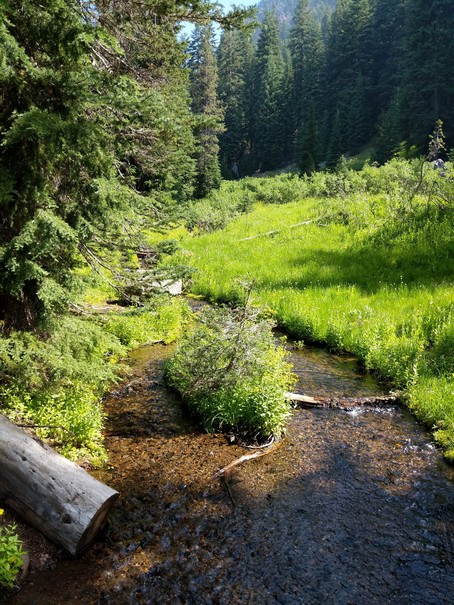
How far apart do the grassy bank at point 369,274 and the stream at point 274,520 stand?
45.2 inches

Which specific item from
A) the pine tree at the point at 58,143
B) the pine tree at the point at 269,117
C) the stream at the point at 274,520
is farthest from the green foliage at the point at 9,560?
the pine tree at the point at 269,117

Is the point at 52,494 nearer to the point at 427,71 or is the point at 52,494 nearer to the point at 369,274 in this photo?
the point at 369,274

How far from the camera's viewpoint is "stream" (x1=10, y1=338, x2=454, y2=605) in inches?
150

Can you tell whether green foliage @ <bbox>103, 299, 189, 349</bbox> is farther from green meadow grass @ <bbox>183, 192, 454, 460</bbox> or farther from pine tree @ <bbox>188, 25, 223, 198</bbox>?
pine tree @ <bbox>188, 25, 223, 198</bbox>

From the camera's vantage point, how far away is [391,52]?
6519 centimetres

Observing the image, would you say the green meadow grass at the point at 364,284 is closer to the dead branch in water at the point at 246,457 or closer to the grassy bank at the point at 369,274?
the grassy bank at the point at 369,274

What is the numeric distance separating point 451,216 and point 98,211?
45.5ft

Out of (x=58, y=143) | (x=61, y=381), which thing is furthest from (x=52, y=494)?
(x=58, y=143)

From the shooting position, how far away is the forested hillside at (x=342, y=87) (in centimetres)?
4650

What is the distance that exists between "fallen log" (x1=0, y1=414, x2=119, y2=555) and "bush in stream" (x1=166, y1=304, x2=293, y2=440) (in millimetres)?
2342

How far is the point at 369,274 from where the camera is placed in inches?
523

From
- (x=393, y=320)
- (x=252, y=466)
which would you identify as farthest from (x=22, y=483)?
(x=393, y=320)

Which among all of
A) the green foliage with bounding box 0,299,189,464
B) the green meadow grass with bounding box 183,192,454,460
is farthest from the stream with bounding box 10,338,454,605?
the green meadow grass with bounding box 183,192,454,460

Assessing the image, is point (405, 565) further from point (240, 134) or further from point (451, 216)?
point (240, 134)
